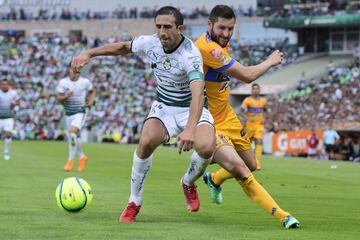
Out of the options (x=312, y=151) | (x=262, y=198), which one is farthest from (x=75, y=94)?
(x=312, y=151)

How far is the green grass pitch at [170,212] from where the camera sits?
8.97 m

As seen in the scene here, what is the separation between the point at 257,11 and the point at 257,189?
5601 cm

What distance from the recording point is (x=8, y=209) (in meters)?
11.2

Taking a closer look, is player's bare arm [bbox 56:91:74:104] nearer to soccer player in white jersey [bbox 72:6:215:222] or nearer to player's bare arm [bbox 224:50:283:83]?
soccer player in white jersey [bbox 72:6:215:222]

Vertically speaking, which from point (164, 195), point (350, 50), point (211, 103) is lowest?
point (350, 50)

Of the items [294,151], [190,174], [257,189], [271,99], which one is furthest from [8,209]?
[271,99]

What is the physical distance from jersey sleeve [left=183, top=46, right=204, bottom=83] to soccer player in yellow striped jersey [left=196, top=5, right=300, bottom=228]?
455mm

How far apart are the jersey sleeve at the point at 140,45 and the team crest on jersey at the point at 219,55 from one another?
75 centimetres

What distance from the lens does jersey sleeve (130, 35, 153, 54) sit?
33.1 feet

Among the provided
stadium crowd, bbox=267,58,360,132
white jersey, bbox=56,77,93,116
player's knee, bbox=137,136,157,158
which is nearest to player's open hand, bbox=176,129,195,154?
player's knee, bbox=137,136,157,158

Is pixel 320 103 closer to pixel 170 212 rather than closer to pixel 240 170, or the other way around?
pixel 170 212

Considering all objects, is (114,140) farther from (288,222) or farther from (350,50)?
(288,222)

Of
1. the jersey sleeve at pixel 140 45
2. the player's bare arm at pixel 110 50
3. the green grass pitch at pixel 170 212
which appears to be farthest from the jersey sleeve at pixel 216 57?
the green grass pitch at pixel 170 212

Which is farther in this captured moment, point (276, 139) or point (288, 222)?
point (276, 139)
